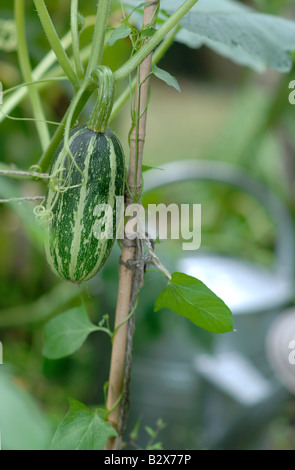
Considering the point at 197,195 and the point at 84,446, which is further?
the point at 197,195

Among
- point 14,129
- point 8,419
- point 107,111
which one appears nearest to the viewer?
point 8,419

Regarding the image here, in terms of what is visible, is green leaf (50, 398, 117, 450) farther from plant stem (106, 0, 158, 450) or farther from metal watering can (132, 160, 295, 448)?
metal watering can (132, 160, 295, 448)

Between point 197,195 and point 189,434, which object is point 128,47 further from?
point 189,434

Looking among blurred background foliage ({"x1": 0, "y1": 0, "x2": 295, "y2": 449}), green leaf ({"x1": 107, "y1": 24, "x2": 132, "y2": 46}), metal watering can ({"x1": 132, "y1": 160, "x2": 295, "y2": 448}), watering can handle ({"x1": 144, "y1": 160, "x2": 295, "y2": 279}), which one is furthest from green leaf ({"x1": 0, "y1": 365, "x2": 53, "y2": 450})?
watering can handle ({"x1": 144, "y1": 160, "x2": 295, "y2": 279})

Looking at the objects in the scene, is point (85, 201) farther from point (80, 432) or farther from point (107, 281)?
point (107, 281)

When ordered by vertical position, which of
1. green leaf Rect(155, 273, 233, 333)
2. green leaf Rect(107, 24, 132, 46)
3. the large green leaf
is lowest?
green leaf Rect(155, 273, 233, 333)

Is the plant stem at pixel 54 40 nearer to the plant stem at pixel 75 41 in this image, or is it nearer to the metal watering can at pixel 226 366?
the plant stem at pixel 75 41
